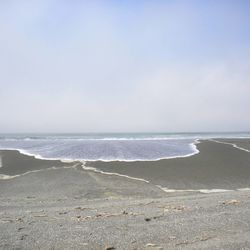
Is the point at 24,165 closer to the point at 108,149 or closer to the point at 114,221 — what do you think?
the point at 108,149

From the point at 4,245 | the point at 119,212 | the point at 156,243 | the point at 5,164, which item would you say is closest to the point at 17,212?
the point at 119,212

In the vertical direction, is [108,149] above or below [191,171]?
above

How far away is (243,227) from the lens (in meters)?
8.16

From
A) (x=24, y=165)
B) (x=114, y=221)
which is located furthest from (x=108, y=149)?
(x=114, y=221)

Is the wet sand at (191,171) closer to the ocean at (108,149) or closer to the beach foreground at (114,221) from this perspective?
the beach foreground at (114,221)

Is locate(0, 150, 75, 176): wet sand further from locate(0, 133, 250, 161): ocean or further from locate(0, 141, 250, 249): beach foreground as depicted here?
locate(0, 141, 250, 249): beach foreground

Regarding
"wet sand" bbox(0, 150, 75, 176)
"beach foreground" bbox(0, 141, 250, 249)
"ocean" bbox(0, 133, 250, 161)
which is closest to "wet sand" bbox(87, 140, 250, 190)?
"beach foreground" bbox(0, 141, 250, 249)

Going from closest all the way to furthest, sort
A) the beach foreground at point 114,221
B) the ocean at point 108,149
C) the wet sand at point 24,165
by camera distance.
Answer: the beach foreground at point 114,221 < the wet sand at point 24,165 < the ocean at point 108,149

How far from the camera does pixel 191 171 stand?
74.0ft

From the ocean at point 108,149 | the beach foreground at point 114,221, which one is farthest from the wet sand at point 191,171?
the ocean at point 108,149

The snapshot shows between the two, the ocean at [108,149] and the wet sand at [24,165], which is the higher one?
the ocean at [108,149]

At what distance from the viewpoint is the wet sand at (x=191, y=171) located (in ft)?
63.1

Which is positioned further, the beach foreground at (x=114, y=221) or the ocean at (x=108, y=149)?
the ocean at (x=108, y=149)

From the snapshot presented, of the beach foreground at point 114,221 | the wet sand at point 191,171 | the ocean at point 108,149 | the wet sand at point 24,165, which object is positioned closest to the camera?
the beach foreground at point 114,221
